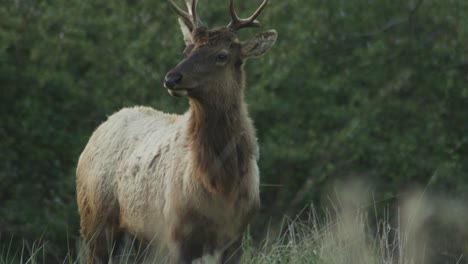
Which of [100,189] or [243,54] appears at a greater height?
[243,54]

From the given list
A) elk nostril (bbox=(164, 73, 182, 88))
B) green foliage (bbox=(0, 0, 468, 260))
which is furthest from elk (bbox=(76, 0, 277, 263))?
green foliage (bbox=(0, 0, 468, 260))

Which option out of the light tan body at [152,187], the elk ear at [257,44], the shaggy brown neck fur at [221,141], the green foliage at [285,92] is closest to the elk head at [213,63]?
the elk ear at [257,44]

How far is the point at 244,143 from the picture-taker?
6965 mm

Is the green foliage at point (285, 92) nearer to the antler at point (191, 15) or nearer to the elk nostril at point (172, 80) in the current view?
the antler at point (191, 15)

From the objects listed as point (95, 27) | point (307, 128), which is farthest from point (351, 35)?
point (95, 27)

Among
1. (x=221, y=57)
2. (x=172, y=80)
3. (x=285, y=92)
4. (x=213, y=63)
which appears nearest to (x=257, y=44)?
(x=221, y=57)

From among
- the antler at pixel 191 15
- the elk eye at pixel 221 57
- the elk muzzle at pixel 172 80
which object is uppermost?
the antler at pixel 191 15

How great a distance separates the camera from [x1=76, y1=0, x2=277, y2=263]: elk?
22.0 feet

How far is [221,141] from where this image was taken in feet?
22.8

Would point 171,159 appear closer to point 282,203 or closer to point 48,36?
point 282,203

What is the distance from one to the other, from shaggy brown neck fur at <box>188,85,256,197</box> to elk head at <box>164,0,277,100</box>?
0.40 ft

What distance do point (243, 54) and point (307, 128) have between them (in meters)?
7.54

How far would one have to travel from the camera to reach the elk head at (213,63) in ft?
21.9

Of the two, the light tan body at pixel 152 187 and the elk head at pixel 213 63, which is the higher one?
the elk head at pixel 213 63
